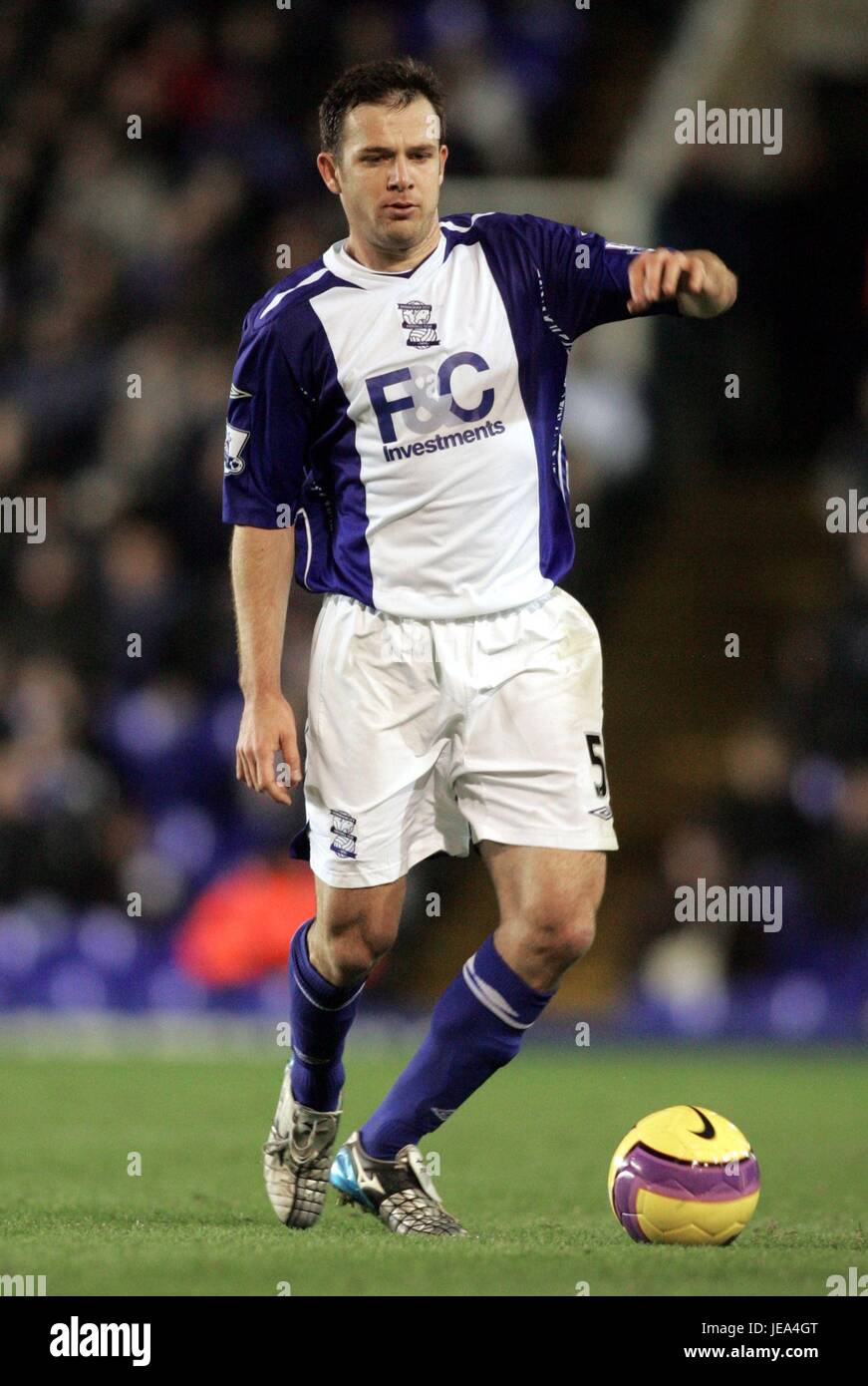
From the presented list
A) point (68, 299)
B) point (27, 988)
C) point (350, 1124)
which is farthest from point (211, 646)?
point (350, 1124)

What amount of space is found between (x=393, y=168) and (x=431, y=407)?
1.72 feet

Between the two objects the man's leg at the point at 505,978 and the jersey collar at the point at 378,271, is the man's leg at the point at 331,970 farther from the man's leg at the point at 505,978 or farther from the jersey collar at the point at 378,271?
the jersey collar at the point at 378,271

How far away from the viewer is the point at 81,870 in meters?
11.1

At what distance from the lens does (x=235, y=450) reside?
16.6 feet

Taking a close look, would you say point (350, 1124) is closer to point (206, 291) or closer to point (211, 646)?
point (211, 646)

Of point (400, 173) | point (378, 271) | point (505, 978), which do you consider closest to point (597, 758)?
point (505, 978)

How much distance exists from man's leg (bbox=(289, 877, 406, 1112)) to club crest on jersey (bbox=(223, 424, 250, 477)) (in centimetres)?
95

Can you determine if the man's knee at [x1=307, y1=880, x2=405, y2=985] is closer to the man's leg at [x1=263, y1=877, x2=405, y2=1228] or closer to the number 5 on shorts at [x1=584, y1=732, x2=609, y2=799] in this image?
the man's leg at [x1=263, y1=877, x2=405, y2=1228]

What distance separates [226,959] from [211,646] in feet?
5.43

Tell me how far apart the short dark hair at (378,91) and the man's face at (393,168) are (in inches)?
0.9

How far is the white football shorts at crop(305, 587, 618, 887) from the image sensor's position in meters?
4.86

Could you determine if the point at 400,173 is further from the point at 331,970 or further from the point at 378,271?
the point at 331,970

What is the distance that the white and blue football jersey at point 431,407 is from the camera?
16.2ft

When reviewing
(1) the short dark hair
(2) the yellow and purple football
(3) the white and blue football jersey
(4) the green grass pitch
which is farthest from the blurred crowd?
(1) the short dark hair
